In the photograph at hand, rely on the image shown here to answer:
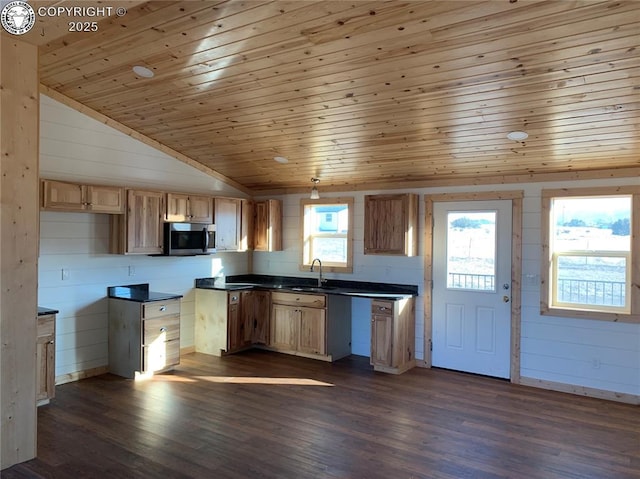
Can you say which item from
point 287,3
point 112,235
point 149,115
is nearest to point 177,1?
point 287,3

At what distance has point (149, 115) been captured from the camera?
15.8 ft

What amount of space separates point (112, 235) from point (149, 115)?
1343 millimetres

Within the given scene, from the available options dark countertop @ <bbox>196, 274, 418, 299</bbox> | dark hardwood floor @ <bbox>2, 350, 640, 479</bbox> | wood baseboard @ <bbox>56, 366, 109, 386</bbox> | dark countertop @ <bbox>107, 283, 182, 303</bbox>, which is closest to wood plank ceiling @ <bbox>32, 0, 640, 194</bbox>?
dark countertop @ <bbox>196, 274, 418, 299</bbox>

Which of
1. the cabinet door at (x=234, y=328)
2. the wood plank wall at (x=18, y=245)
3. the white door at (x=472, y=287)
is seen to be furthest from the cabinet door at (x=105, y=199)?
the white door at (x=472, y=287)

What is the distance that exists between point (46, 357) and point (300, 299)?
276 centimetres

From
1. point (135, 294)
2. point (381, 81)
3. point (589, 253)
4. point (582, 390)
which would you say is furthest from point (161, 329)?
point (589, 253)

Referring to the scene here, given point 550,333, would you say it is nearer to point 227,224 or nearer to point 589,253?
point 589,253

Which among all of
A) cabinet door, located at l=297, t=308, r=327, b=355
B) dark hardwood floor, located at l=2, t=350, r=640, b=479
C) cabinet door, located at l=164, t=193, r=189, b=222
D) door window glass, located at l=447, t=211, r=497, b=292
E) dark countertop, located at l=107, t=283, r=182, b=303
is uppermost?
cabinet door, located at l=164, t=193, r=189, b=222

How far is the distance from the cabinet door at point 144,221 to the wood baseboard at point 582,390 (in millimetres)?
4194

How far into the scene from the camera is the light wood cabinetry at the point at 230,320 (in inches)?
232

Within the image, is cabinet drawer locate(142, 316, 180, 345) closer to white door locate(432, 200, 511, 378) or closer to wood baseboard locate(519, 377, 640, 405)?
white door locate(432, 200, 511, 378)

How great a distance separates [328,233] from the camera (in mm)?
6426

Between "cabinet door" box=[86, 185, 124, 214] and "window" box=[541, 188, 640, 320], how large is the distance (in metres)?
4.33

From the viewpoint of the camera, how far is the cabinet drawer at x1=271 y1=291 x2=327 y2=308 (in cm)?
574
